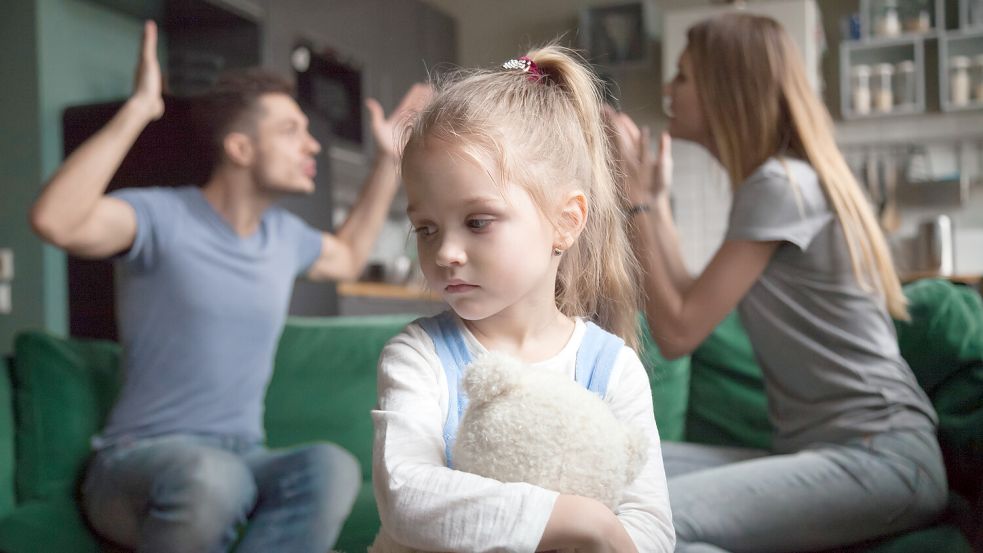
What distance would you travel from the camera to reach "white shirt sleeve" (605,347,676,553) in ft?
1.66

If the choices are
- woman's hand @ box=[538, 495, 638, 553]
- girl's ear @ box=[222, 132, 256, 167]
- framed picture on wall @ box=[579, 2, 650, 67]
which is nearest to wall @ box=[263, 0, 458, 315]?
framed picture on wall @ box=[579, 2, 650, 67]

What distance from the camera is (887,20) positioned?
3781 mm

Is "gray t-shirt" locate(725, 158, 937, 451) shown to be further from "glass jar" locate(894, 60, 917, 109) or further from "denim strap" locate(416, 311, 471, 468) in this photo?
"glass jar" locate(894, 60, 917, 109)

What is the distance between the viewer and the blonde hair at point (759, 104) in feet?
3.62

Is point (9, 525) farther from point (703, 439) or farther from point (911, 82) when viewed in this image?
point (911, 82)

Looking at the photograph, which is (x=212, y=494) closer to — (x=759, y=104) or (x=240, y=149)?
(x=240, y=149)

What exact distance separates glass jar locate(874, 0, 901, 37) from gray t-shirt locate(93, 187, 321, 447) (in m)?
3.34

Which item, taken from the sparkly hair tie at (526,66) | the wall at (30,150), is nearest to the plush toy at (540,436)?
the sparkly hair tie at (526,66)

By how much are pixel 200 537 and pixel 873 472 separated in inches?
32.4

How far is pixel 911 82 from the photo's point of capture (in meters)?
3.76

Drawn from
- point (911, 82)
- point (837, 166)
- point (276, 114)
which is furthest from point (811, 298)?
point (911, 82)

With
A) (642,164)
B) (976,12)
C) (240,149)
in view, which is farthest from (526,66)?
(976,12)

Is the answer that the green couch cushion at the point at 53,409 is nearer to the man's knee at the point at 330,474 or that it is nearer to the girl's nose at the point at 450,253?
the man's knee at the point at 330,474

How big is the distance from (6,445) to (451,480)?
118 centimetres
